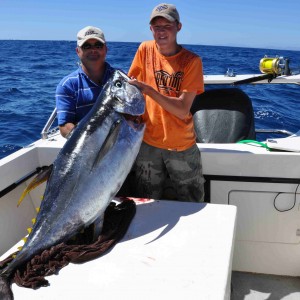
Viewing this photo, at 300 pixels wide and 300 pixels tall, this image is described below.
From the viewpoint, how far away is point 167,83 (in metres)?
2.79

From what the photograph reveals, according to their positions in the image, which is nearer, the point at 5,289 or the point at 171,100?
the point at 5,289

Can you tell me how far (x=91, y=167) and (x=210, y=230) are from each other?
0.80m

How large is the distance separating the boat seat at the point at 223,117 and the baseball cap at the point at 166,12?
1.59 m

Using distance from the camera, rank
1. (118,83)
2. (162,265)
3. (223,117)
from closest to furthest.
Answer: (162,265)
(118,83)
(223,117)

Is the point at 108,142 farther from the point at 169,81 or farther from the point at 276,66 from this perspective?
the point at 276,66

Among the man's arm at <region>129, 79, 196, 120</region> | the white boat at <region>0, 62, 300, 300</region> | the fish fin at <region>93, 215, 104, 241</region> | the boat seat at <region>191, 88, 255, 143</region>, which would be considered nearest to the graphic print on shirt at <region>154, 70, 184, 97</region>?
the man's arm at <region>129, 79, 196, 120</region>

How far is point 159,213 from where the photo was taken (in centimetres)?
258

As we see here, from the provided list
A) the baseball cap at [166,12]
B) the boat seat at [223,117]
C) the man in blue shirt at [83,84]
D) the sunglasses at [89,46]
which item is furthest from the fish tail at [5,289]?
the boat seat at [223,117]

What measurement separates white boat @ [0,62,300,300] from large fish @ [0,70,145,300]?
243 mm

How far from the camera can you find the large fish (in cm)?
222

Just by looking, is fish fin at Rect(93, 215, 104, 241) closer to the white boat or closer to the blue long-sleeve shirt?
the white boat

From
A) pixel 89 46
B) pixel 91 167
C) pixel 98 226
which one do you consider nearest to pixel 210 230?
pixel 98 226

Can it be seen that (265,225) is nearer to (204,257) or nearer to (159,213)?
(159,213)

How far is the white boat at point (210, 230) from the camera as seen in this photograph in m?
1.95
